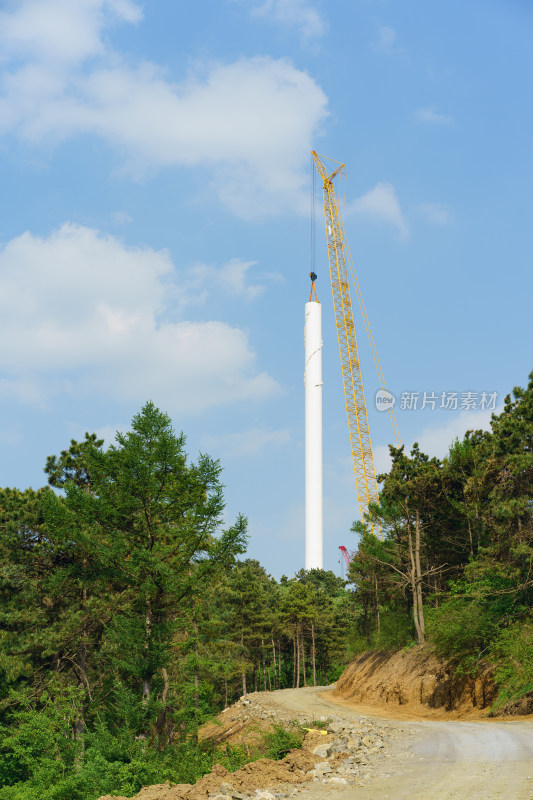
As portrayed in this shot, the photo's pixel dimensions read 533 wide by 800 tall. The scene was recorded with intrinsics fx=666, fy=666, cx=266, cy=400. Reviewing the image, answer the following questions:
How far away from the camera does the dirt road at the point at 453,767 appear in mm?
13334

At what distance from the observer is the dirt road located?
13.3 m

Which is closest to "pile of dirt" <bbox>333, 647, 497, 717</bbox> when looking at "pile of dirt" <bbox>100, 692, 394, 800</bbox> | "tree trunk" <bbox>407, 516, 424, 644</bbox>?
"tree trunk" <bbox>407, 516, 424, 644</bbox>

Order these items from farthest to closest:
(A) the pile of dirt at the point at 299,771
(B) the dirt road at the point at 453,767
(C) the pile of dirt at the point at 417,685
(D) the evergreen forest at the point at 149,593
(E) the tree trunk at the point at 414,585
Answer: (E) the tree trunk at the point at 414,585
(C) the pile of dirt at the point at 417,685
(D) the evergreen forest at the point at 149,593
(A) the pile of dirt at the point at 299,771
(B) the dirt road at the point at 453,767

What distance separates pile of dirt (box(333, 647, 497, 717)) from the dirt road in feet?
25.5

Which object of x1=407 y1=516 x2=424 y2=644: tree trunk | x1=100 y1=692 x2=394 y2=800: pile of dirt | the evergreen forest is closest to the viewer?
x1=100 y1=692 x2=394 y2=800: pile of dirt

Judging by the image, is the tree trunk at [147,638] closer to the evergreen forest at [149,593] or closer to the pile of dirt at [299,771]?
the evergreen forest at [149,593]

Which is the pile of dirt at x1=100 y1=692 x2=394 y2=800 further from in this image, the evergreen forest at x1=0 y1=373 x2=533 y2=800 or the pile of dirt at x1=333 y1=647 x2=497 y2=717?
the pile of dirt at x1=333 y1=647 x2=497 y2=717

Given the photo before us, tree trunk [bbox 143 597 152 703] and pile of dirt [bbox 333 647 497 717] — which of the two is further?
pile of dirt [bbox 333 647 497 717]

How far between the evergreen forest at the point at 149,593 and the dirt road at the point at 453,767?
5.89 meters

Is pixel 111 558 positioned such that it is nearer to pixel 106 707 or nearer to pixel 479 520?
pixel 106 707

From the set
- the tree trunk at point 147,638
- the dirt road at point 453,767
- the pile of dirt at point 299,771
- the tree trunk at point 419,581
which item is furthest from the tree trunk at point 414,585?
the pile of dirt at point 299,771

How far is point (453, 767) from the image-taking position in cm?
1564

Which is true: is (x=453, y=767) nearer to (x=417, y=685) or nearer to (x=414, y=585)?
(x=417, y=685)

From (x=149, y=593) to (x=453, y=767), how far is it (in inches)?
653
